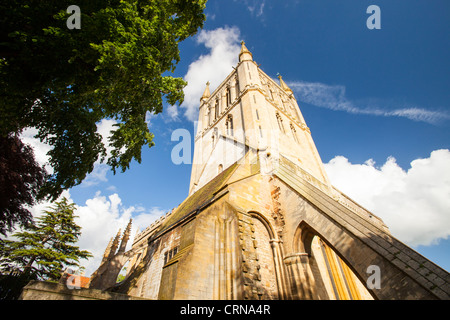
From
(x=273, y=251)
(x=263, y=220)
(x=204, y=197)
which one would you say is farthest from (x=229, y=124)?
(x=273, y=251)

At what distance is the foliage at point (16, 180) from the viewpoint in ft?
33.8

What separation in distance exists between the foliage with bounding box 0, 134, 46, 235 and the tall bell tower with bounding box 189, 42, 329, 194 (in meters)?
11.2

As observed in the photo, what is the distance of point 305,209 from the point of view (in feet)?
24.9

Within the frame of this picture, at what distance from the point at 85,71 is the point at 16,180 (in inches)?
382

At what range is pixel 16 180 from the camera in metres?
10.8

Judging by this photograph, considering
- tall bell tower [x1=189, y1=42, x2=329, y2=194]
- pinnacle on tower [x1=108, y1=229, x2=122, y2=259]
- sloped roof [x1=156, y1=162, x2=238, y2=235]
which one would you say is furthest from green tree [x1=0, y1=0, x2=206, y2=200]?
pinnacle on tower [x1=108, y1=229, x2=122, y2=259]

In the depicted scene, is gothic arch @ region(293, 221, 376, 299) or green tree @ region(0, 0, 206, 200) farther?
gothic arch @ region(293, 221, 376, 299)

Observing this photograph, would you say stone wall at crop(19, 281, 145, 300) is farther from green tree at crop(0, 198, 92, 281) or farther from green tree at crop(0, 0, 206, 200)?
green tree at crop(0, 198, 92, 281)

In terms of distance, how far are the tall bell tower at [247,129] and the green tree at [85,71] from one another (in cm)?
822

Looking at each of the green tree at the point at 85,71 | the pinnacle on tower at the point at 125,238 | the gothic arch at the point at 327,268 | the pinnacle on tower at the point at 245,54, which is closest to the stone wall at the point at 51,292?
the green tree at the point at 85,71

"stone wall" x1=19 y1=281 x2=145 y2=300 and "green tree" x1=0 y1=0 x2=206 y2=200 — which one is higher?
"green tree" x1=0 y1=0 x2=206 y2=200

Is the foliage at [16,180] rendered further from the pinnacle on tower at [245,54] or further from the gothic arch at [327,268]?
the pinnacle on tower at [245,54]

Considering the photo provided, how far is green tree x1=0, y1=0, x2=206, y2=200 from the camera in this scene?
5125mm

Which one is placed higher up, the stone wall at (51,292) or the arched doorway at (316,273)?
the arched doorway at (316,273)
